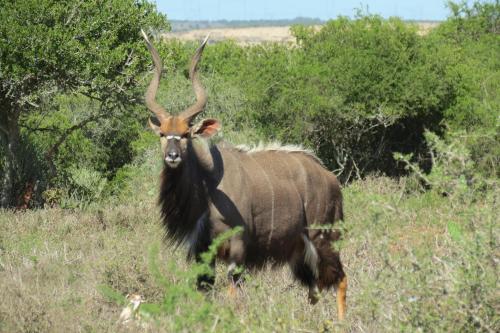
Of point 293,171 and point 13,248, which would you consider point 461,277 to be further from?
point 13,248

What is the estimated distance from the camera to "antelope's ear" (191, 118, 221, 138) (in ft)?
20.8

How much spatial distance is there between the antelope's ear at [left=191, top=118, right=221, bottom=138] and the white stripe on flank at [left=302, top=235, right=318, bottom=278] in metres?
1.06

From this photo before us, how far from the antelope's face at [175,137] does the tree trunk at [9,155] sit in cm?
601

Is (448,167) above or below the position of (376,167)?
above

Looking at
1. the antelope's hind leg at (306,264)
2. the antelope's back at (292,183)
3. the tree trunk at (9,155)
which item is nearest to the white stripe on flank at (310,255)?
the antelope's hind leg at (306,264)

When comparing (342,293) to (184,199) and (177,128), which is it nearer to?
(184,199)

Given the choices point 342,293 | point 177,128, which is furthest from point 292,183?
point 177,128

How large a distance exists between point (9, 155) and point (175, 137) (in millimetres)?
6601

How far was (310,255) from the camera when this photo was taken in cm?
674

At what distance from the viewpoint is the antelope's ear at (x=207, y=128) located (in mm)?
Result: 6352

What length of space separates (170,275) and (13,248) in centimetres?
200

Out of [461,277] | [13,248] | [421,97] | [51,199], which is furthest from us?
[421,97]

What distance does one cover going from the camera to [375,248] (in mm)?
4137

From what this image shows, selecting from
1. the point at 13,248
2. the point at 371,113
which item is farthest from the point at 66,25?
the point at 371,113
